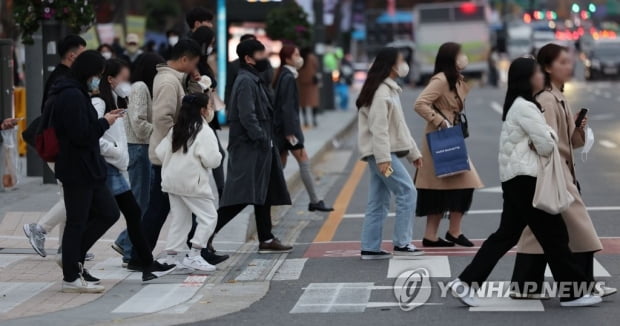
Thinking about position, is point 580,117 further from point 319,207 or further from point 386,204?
point 319,207

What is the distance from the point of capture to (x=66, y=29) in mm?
17297

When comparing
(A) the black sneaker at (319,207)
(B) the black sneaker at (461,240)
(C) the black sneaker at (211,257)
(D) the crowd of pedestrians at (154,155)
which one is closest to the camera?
(D) the crowd of pedestrians at (154,155)

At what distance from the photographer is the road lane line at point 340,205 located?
43.7 feet

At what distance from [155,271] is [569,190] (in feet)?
10.8

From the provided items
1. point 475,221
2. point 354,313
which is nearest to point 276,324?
point 354,313

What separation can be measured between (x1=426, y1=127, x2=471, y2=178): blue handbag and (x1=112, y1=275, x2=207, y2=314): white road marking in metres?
2.43

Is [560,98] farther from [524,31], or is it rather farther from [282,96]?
[524,31]

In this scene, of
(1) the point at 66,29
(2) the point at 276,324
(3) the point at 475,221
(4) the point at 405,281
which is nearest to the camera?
(2) the point at 276,324

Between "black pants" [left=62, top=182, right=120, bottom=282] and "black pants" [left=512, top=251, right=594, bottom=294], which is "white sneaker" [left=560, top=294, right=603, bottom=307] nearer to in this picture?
"black pants" [left=512, top=251, right=594, bottom=294]

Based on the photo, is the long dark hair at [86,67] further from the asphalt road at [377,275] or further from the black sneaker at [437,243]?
the black sneaker at [437,243]

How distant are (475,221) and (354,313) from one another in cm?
519

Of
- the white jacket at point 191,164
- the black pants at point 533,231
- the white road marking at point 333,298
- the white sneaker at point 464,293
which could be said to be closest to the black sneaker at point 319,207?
the white jacket at point 191,164

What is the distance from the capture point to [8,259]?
11.4 metres

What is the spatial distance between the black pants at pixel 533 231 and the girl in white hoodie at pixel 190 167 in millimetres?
2358
